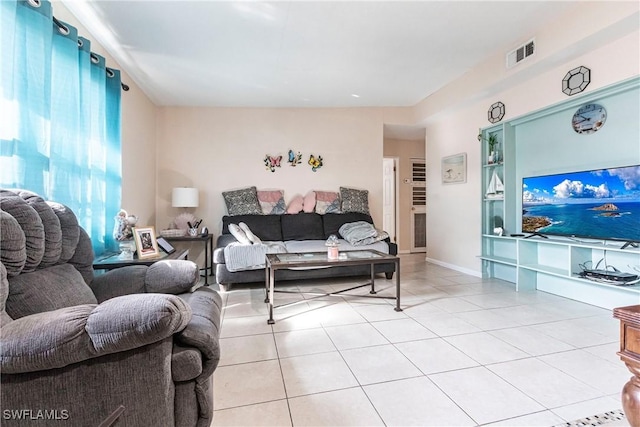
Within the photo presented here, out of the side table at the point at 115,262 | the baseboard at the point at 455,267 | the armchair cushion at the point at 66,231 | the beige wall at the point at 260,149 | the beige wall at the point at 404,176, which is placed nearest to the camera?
the armchair cushion at the point at 66,231

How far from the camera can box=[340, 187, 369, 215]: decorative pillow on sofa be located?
482cm

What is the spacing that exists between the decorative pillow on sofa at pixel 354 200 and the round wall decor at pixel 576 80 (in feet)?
8.97

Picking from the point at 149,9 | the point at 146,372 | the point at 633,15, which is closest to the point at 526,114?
the point at 633,15

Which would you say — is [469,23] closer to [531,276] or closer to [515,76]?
[515,76]

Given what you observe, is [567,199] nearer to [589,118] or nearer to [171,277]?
[589,118]

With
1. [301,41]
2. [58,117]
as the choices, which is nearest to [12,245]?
[58,117]

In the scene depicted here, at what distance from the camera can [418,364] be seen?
1.83 meters

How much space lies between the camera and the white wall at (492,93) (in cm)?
250

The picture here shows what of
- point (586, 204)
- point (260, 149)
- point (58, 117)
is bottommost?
point (586, 204)

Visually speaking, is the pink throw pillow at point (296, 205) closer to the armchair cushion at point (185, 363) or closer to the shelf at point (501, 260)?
the shelf at point (501, 260)

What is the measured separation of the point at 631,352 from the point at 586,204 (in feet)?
8.71

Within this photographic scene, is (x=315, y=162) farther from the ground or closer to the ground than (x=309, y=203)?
farther from the ground

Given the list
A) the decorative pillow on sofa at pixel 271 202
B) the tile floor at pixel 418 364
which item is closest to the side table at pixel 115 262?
the tile floor at pixel 418 364

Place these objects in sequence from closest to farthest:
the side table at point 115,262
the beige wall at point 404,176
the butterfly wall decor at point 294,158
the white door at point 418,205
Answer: the side table at point 115,262 < the butterfly wall decor at point 294,158 < the beige wall at point 404,176 < the white door at point 418,205
